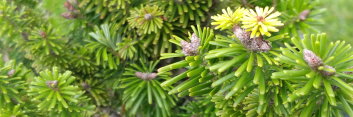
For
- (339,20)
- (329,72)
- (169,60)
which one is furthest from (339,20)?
(329,72)

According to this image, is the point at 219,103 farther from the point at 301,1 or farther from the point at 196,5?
the point at 301,1

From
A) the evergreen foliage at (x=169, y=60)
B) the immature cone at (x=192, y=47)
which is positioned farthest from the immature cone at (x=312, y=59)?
the immature cone at (x=192, y=47)

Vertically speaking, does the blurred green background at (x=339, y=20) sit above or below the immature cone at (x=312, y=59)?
above

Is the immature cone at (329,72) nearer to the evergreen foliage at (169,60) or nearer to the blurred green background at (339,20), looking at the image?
the evergreen foliage at (169,60)

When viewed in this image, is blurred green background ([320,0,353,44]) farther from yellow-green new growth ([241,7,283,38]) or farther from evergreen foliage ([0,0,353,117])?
yellow-green new growth ([241,7,283,38])

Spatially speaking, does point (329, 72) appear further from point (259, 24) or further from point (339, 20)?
point (339, 20)
